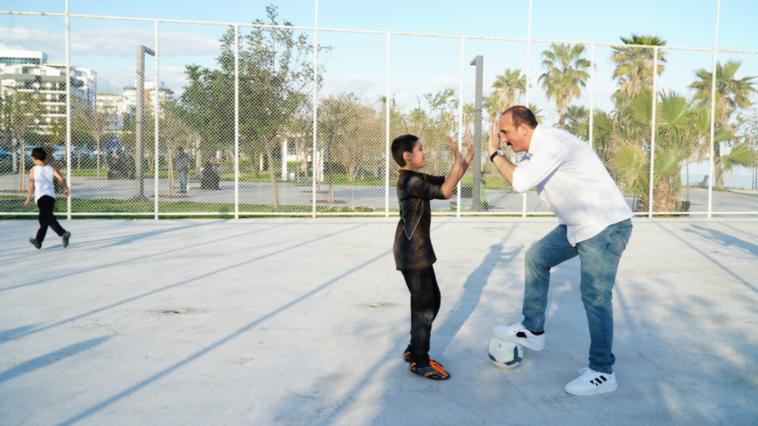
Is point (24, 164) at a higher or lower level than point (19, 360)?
higher

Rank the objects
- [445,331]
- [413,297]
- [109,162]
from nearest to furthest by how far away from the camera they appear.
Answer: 1. [413,297]
2. [445,331]
3. [109,162]

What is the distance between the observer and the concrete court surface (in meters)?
2.93

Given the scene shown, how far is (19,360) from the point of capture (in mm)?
3539

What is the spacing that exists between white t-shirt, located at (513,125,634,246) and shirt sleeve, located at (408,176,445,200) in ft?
1.53

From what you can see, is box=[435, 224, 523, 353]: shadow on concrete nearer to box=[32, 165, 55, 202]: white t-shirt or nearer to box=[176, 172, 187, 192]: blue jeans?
box=[32, 165, 55, 202]: white t-shirt

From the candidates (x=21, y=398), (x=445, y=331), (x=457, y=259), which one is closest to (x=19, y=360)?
(x=21, y=398)

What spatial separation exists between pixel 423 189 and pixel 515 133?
28.8 inches

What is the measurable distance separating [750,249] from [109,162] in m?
12.7

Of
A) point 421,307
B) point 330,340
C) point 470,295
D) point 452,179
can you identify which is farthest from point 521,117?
point 470,295

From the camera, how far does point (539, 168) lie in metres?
3.12

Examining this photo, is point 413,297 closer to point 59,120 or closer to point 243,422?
point 243,422

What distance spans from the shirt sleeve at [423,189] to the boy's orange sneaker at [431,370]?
1.07 metres

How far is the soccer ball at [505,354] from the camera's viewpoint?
3.53 metres

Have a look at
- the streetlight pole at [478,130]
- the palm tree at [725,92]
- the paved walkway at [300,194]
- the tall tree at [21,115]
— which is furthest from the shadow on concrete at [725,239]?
the tall tree at [21,115]
